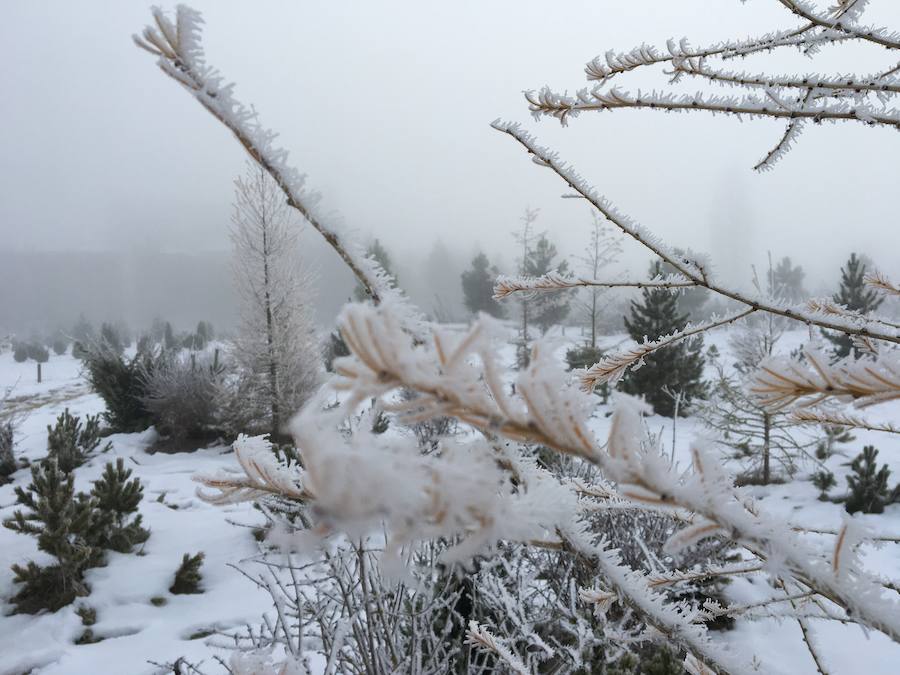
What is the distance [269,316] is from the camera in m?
9.23

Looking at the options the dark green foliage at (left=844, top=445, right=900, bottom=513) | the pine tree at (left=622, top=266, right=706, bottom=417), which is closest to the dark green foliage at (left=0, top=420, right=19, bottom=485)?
the pine tree at (left=622, top=266, right=706, bottom=417)

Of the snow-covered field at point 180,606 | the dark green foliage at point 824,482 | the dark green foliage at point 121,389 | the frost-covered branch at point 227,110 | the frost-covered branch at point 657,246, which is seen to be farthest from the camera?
the dark green foliage at point 121,389

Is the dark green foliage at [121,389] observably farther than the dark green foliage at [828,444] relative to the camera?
Yes

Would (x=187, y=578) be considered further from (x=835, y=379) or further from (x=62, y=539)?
(x=835, y=379)

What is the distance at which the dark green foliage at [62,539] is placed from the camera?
372cm

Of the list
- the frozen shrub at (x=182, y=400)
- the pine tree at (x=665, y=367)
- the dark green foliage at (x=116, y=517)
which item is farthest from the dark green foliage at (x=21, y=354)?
the pine tree at (x=665, y=367)

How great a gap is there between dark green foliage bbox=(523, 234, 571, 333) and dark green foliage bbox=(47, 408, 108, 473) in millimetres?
14766

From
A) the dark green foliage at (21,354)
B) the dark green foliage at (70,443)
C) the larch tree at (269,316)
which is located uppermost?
the larch tree at (269,316)

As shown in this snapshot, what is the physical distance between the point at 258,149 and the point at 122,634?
4.26 metres

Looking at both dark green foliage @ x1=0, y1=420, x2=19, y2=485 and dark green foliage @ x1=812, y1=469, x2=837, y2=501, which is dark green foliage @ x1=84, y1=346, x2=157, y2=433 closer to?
dark green foliage @ x1=0, y1=420, x2=19, y2=485

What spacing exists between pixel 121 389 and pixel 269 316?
308cm

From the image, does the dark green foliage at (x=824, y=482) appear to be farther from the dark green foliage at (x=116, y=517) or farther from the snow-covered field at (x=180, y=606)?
the dark green foliage at (x=116, y=517)

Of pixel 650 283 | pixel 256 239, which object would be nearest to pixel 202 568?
pixel 650 283

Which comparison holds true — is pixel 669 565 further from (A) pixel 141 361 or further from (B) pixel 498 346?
(A) pixel 141 361
